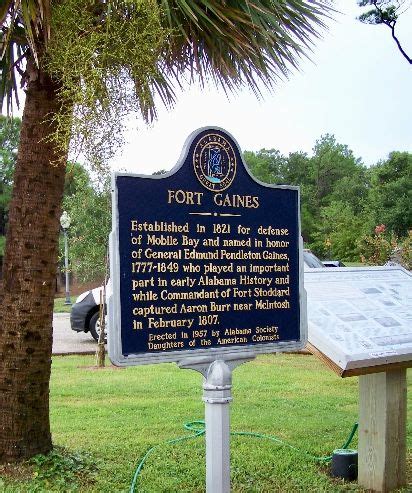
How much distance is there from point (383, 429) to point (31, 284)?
8.43 feet

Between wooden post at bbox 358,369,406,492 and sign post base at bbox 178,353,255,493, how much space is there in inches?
60.9

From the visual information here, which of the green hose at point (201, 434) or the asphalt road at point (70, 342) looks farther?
the asphalt road at point (70, 342)

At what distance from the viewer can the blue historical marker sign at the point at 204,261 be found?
11.6ft

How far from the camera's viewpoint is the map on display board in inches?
167

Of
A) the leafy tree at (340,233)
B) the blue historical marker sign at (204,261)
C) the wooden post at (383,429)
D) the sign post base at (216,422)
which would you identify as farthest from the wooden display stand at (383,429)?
the leafy tree at (340,233)

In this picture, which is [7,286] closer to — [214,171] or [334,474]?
[214,171]

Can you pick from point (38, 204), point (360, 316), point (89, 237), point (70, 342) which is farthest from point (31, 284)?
point (89, 237)

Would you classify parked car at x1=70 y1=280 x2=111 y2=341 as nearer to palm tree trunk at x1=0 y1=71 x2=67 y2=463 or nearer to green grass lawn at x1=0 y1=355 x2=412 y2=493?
green grass lawn at x1=0 y1=355 x2=412 y2=493

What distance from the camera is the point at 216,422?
12.2 ft

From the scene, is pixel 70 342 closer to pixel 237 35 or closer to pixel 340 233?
pixel 237 35

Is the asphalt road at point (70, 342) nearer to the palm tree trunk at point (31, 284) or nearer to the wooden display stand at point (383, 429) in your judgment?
the palm tree trunk at point (31, 284)

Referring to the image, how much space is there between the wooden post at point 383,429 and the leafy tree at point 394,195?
26.3 meters

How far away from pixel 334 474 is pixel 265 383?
11.4 feet

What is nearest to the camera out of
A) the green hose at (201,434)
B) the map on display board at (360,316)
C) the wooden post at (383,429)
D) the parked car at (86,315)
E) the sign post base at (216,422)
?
the sign post base at (216,422)
